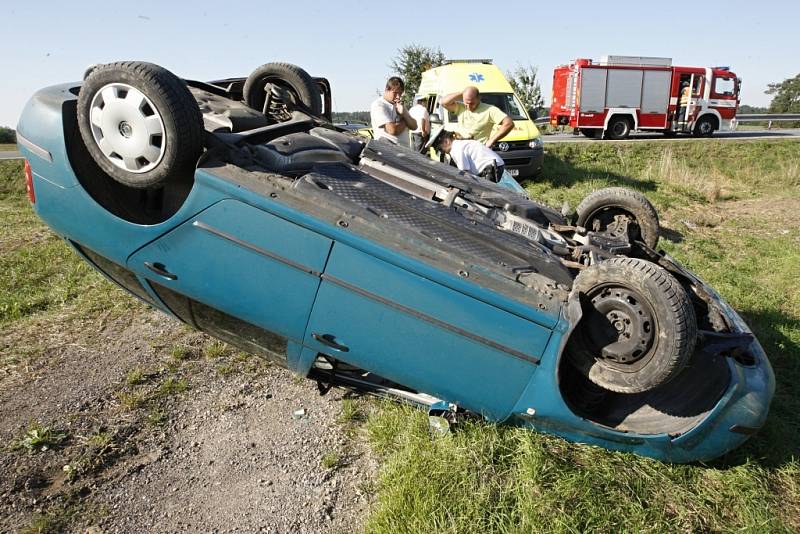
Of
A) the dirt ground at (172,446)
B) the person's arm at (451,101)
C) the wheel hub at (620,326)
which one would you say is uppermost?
the person's arm at (451,101)

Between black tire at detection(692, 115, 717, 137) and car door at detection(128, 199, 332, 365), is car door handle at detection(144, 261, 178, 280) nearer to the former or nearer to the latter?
car door at detection(128, 199, 332, 365)

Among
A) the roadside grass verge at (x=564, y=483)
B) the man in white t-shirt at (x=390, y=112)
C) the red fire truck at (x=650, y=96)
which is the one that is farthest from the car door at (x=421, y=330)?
the red fire truck at (x=650, y=96)

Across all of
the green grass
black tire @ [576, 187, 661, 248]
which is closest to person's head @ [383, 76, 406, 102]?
black tire @ [576, 187, 661, 248]

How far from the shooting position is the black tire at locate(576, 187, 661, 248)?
4.02m

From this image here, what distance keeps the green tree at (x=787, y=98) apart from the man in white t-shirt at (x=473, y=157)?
5142 centimetres

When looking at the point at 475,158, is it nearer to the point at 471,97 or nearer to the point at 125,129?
the point at 471,97

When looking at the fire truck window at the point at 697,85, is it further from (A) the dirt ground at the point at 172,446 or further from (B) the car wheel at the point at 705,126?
(A) the dirt ground at the point at 172,446

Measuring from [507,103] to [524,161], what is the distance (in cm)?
136

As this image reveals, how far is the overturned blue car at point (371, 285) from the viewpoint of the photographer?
8.06 feet

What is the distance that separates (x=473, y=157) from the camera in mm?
5223

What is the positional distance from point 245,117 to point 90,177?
4.06 feet

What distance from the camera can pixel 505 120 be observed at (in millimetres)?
6496

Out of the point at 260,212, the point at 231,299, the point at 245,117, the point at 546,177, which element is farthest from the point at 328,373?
the point at 546,177

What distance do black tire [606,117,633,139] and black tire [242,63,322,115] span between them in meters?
17.6
